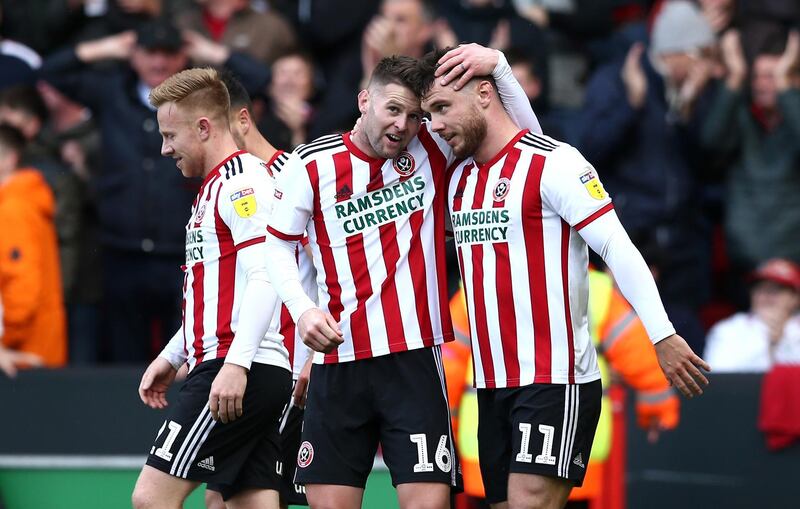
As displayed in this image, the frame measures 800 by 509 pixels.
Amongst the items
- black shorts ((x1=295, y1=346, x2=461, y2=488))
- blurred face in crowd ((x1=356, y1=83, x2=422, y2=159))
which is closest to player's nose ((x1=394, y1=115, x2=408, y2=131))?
blurred face in crowd ((x1=356, y1=83, x2=422, y2=159))

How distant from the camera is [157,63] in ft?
31.1

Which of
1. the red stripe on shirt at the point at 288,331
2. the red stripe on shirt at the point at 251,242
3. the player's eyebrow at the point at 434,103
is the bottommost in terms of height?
the red stripe on shirt at the point at 288,331

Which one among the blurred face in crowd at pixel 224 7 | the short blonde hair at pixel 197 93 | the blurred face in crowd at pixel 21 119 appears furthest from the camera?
the blurred face in crowd at pixel 224 7

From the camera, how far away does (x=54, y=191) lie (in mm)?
9656

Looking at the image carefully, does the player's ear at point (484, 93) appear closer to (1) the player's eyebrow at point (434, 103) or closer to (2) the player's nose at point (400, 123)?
(1) the player's eyebrow at point (434, 103)

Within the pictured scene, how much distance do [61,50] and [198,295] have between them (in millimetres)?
Result: 5001

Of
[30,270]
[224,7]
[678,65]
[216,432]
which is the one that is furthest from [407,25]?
[216,432]

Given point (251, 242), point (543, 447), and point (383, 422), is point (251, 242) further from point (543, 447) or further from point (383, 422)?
point (543, 447)

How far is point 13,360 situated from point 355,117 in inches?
102

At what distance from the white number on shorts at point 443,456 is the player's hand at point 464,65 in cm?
132

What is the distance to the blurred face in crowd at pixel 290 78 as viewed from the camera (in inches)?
393

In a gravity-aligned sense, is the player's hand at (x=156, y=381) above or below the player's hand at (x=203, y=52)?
below

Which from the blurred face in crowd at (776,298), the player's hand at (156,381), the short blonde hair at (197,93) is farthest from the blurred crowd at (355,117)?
the short blonde hair at (197,93)

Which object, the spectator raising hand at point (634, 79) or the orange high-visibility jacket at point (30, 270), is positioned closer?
the orange high-visibility jacket at point (30, 270)
